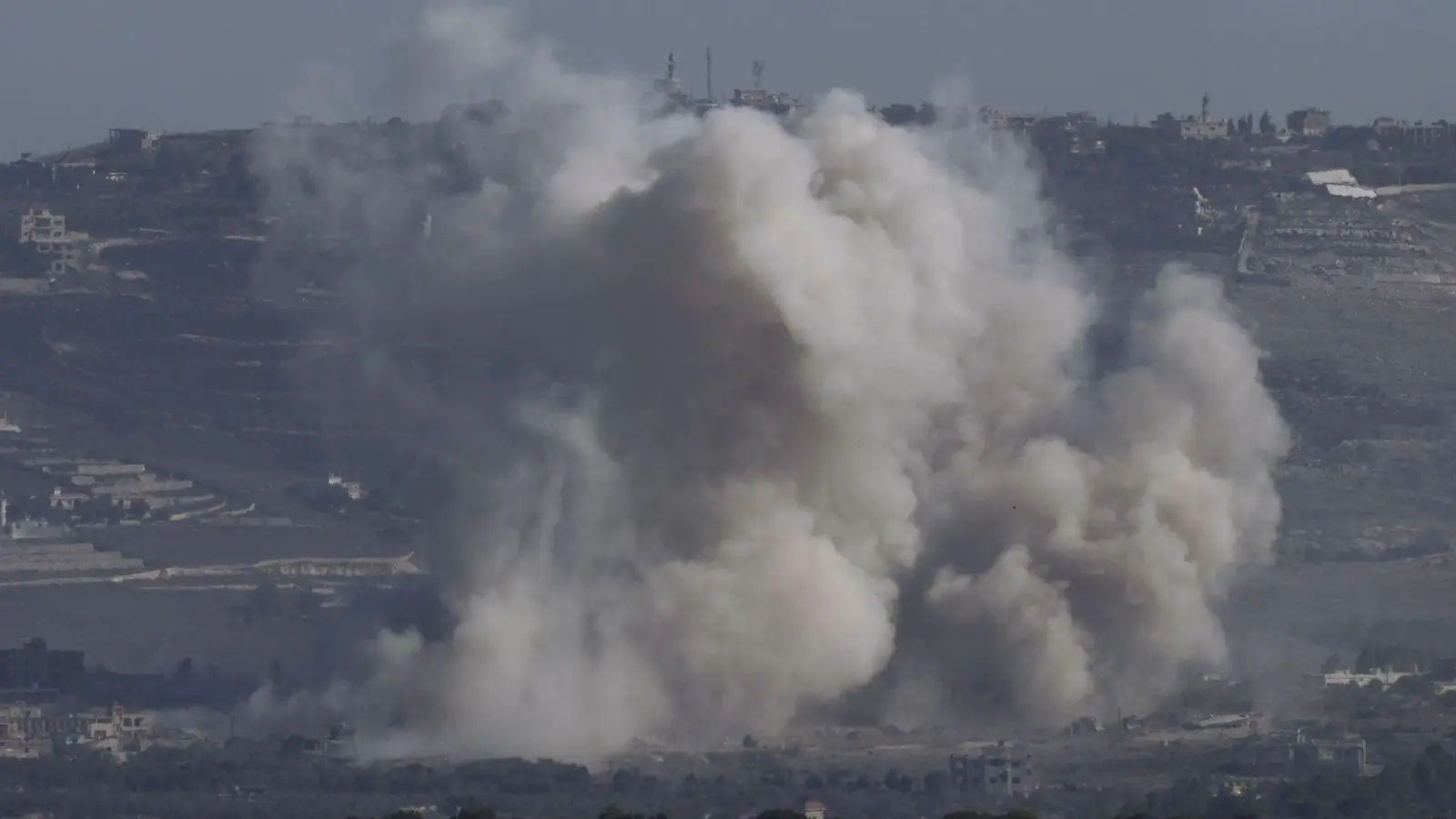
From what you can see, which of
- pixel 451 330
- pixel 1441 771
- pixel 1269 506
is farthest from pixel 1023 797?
pixel 451 330

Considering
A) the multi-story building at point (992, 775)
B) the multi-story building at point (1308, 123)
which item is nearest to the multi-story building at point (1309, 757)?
the multi-story building at point (992, 775)

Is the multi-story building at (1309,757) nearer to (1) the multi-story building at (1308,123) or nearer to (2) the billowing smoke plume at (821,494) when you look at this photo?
(2) the billowing smoke plume at (821,494)

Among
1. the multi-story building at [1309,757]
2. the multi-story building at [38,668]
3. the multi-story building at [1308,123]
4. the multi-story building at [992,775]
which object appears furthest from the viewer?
the multi-story building at [1308,123]

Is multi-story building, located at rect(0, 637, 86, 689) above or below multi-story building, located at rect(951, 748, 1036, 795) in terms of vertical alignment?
above

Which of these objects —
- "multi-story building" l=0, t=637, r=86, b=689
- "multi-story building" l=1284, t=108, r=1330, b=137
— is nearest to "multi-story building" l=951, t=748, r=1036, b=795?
"multi-story building" l=0, t=637, r=86, b=689

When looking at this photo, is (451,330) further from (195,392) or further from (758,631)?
(195,392)

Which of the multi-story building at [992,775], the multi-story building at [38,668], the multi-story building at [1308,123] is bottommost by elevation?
the multi-story building at [992,775]

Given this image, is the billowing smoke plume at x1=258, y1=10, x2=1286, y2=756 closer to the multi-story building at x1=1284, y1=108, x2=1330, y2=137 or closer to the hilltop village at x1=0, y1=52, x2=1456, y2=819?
the hilltop village at x1=0, y1=52, x2=1456, y2=819

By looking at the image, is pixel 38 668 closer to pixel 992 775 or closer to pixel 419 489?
pixel 419 489
